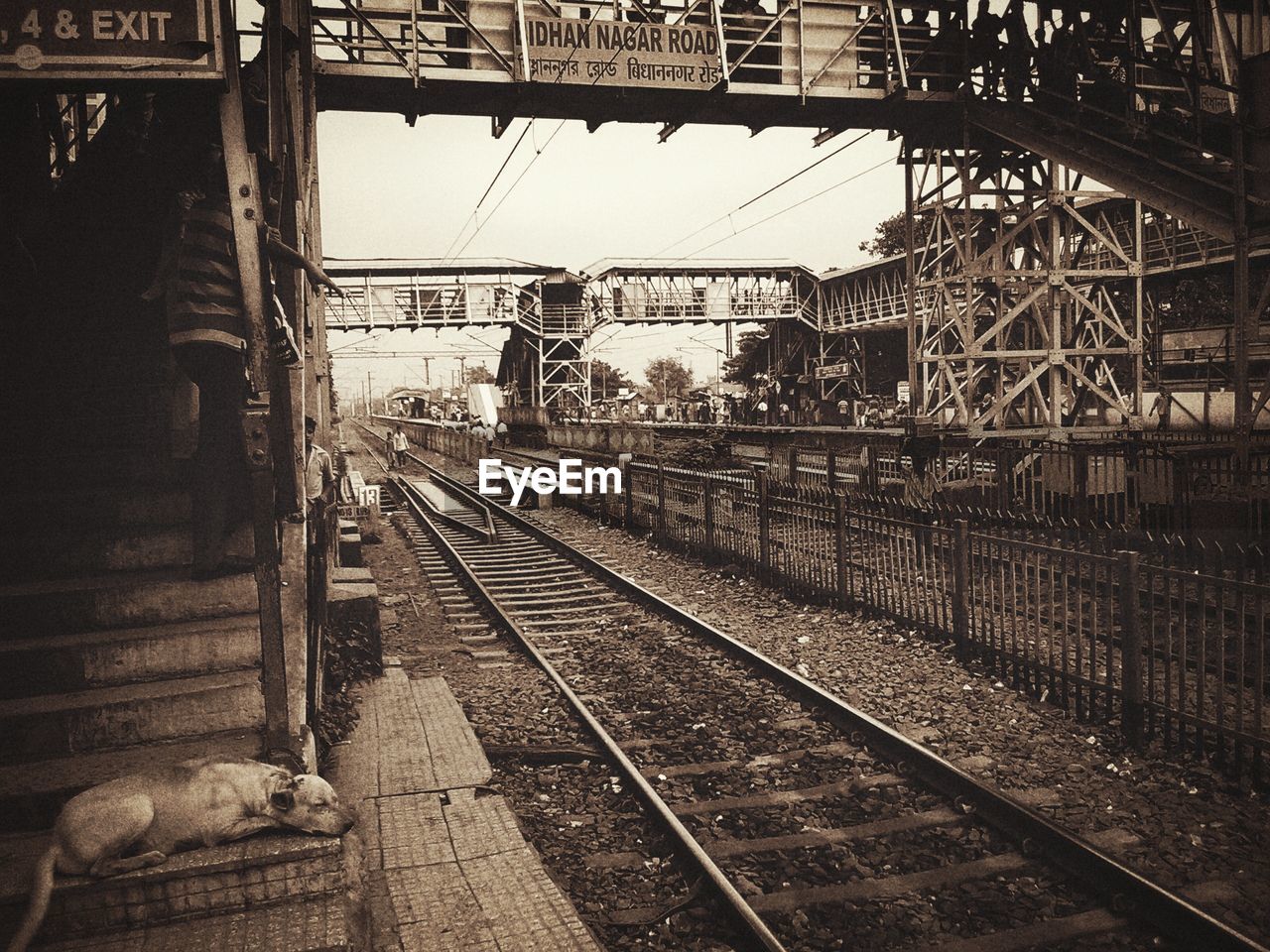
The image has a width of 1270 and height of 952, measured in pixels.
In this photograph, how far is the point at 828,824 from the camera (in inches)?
190

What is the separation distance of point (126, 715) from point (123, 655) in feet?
1.32

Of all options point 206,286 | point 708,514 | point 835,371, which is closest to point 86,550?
point 206,286

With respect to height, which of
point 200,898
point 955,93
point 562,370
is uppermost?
point 955,93

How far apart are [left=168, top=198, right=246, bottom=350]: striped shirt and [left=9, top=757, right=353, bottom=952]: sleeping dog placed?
1998 millimetres

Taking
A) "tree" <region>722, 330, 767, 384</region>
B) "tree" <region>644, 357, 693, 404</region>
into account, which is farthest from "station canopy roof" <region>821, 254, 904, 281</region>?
"tree" <region>644, 357, 693, 404</region>

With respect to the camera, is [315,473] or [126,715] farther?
[315,473]

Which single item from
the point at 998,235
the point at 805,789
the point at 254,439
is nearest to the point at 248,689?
the point at 254,439

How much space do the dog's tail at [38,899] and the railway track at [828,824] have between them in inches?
107

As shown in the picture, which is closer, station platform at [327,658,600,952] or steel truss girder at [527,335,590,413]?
station platform at [327,658,600,952]

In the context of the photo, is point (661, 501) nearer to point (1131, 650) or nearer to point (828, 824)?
point (1131, 650)

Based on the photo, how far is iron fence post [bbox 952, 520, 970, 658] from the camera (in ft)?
24.1

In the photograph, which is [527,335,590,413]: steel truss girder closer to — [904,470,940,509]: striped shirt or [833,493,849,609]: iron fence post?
[904,470,940,509]: striped shirt

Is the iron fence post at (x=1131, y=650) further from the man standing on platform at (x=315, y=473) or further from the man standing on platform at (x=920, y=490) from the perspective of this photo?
the man standing on platform at (x=315, y=473)

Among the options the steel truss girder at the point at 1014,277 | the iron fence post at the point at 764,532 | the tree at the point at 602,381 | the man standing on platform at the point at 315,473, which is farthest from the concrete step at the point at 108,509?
the tree at the point at 602,381
